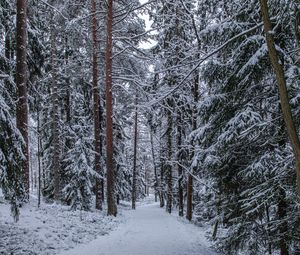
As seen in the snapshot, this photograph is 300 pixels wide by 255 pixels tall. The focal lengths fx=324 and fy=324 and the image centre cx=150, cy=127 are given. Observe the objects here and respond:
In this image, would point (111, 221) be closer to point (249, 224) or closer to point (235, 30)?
point (249, 224)

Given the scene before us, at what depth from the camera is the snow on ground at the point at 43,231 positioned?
7548mm

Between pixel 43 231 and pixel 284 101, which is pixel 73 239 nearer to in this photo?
pixel 43 231

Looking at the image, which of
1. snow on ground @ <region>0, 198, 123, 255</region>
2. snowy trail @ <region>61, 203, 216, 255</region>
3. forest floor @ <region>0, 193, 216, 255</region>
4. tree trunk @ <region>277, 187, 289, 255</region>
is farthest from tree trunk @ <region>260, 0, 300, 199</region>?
snow on ground @ <region>0, 198, 123, 255</region>

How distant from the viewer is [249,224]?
295 inches

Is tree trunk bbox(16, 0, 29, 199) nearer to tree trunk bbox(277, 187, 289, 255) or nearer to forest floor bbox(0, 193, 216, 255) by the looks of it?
forest floor bbox(0, 193, 216, 255)

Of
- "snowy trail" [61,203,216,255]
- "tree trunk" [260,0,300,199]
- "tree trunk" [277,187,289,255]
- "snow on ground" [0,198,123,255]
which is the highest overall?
"tree trunk" [260,0,300,199]

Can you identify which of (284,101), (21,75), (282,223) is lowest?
(282,223)

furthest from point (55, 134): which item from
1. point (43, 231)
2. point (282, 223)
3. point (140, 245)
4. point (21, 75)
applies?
point (282, 223)

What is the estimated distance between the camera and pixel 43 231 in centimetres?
913

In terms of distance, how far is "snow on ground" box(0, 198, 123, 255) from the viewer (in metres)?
7.55

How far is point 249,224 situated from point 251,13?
4.99 meters

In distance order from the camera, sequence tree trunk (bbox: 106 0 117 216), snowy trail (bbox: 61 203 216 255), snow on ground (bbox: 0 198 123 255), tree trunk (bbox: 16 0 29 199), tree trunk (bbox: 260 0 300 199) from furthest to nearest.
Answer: tree trunk (bbox: 106 0 117 216), tree trunk (bbox: 16 0 29 199), snowy trail (bbox: 61 203 216 255), snow on ground (bbox: 0 198 123 255), tree trunk (bbox: 260 0 300 199)

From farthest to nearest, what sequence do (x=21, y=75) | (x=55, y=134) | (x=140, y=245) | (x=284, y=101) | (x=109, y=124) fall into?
(x=55, y=134) → (x=109, y=124) → (x=21, y=75) → (x=140, y=245) → (x=284, y=101)

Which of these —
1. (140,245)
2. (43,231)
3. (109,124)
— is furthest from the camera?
(109,124)
